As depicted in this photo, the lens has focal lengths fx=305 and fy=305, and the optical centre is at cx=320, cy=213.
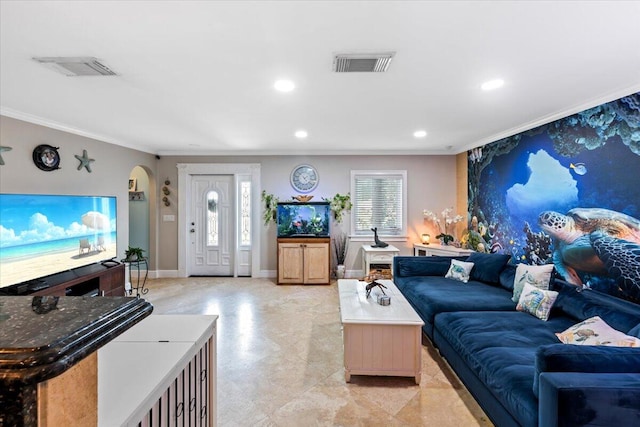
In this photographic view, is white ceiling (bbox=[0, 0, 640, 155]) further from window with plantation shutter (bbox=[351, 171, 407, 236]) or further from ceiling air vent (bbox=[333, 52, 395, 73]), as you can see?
window with plantation shutter (bbox=[351, 171, 407, 236])

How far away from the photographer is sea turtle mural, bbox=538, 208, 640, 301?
2412 millimetres

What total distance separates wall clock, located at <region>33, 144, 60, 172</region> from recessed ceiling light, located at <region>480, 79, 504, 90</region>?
176 inches

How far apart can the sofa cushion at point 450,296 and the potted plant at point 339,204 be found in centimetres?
202

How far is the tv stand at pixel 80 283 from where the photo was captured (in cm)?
284

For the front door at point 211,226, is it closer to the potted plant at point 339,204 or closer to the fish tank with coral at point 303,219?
the fish tank with coral at point 303,219

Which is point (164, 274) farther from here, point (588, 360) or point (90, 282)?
point (588, 360)

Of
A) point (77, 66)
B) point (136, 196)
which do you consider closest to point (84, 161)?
point (136, 196)

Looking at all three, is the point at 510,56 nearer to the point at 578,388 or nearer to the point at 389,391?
the point at 578,388

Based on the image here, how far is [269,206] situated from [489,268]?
3.57 metres

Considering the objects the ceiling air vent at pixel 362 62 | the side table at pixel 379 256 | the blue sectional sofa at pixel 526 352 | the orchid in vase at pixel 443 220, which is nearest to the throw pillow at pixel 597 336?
the blue sectional sofa at pixel 526 352

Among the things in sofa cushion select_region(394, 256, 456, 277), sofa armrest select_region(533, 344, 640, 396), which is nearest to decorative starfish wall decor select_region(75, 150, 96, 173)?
sofa cushion select_region(394, 256, 456, 277)

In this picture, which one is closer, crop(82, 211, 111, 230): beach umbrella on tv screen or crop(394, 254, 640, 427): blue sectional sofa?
crop(394, 254, 640, 427): blue sectional sofa

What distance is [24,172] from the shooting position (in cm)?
320

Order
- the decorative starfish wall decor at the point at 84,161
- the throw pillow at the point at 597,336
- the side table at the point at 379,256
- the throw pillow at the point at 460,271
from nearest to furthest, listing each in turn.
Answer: the throw pillow at the point at 597,336 → the throw pillow at the point at 460,271 → the decorative starfish wall decor at the point at 84,161 → the side table at the point at 379,256
